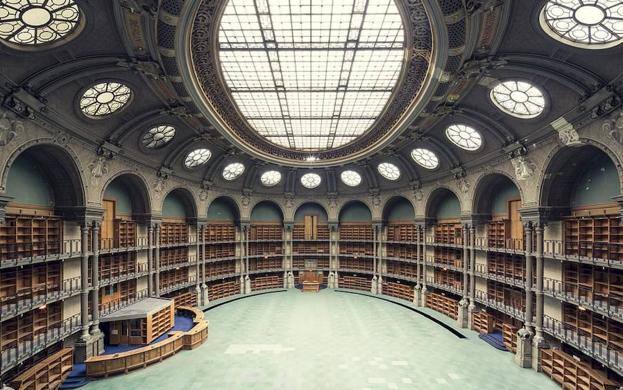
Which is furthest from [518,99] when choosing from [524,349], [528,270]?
[524,349]

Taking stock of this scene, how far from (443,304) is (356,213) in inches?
525

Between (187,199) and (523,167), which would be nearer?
(523,167)

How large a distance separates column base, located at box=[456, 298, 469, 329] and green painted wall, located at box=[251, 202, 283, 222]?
1999cm

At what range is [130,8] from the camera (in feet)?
32.2

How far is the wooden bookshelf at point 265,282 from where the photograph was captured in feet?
113

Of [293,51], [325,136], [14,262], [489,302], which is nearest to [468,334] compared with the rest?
[489,302]

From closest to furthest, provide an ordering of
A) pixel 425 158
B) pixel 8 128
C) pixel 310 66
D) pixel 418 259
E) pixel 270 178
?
pixel 8 128, pixel 310 66, pixel 425 158, pixel 418 259, pixel 270 178

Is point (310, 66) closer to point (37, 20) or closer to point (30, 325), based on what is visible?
point (37, 20)

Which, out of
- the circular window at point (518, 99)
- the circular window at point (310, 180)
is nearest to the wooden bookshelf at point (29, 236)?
the circular window at point (518, 99)

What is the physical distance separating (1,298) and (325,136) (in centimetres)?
2058

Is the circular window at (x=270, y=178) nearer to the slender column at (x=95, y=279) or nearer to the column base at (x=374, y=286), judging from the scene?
the column base at (x=374, y=286)

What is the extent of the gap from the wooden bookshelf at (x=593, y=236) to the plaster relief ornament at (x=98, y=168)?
23282mm

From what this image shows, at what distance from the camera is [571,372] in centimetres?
1458

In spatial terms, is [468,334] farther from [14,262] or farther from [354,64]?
[14,262]
